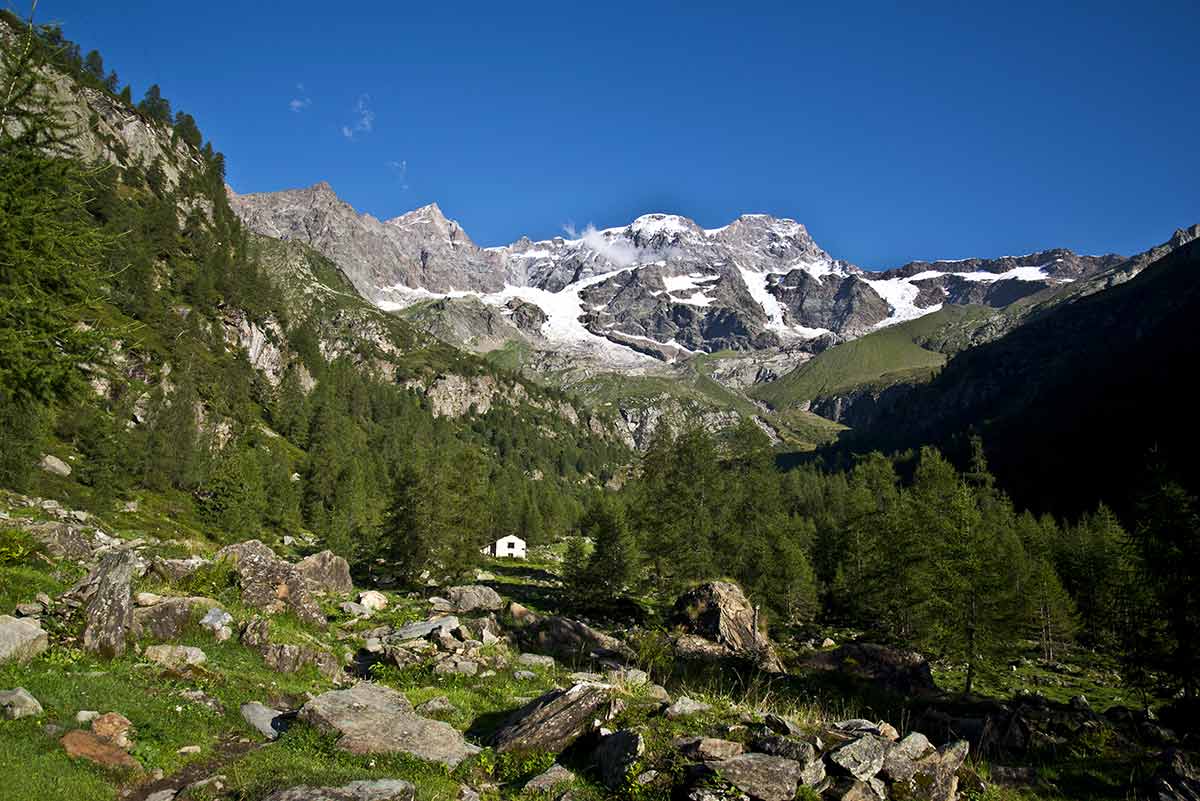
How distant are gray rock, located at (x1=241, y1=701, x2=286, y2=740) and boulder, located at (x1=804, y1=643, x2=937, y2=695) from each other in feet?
77.4

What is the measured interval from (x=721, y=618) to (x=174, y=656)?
26.4 metres

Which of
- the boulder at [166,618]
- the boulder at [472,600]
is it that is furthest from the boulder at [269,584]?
the boulder at [472,600]

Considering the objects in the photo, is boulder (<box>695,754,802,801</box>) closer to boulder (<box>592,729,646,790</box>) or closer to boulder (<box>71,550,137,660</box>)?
boulder (<box>592,729,646,790</box>)

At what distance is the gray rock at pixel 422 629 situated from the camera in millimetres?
23000

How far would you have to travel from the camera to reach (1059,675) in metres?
45.3

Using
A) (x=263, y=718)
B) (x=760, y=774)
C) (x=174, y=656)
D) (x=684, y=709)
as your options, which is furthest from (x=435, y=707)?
(x=760, y=774)

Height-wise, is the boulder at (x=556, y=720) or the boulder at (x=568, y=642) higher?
the boulder at (x=556, y=720)

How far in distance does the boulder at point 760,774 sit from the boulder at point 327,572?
92.2 feet

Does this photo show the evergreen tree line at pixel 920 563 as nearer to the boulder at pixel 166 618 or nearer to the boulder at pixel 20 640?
the boulder at pixel 166 618

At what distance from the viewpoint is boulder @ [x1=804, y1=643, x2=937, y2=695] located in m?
26.9

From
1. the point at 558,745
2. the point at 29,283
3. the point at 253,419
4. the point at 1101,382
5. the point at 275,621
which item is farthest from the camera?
the point at 1101,382

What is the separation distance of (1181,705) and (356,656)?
1243 inches

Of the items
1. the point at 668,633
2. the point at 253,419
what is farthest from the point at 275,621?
the point at 253,419

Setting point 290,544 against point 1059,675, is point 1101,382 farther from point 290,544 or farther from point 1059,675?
point 290,544
